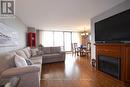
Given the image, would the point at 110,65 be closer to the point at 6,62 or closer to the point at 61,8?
the point at 61,8

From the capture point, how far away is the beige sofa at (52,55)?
6.06 m

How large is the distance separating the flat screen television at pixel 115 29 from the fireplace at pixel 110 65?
2.07 ft

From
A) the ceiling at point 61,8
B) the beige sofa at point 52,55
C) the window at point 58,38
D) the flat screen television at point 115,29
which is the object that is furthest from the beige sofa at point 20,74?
the window at point 58,38

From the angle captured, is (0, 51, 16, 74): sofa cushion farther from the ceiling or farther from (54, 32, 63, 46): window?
(54, 32, 63, 46): window

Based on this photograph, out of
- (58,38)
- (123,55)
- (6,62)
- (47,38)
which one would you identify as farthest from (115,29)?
(58,38)

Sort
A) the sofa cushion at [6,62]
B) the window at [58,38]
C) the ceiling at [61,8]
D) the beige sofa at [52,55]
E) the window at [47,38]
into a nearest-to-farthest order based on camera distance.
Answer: the sofa cushion at [6,62] → the ceiling at [61,8] → the beige sofa at [52,55] → the window at [47,38] → the window at [58,38]

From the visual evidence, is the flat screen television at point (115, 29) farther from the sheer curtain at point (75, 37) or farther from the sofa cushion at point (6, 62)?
the sheer curtain at point (75, 37)

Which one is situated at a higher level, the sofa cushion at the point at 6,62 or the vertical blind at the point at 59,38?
the vertical blind at the point at 59,38

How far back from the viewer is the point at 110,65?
12.8 ft

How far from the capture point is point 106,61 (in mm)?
4094

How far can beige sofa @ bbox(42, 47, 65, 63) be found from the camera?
6060 millimetres

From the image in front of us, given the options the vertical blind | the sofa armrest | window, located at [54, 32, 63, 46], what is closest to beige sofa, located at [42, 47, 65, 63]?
the sofa armrest

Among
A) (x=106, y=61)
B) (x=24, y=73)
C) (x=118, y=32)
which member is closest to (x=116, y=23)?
(x=118, y=32)

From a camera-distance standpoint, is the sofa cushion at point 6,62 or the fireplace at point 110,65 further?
the fireplace at point 110,65
